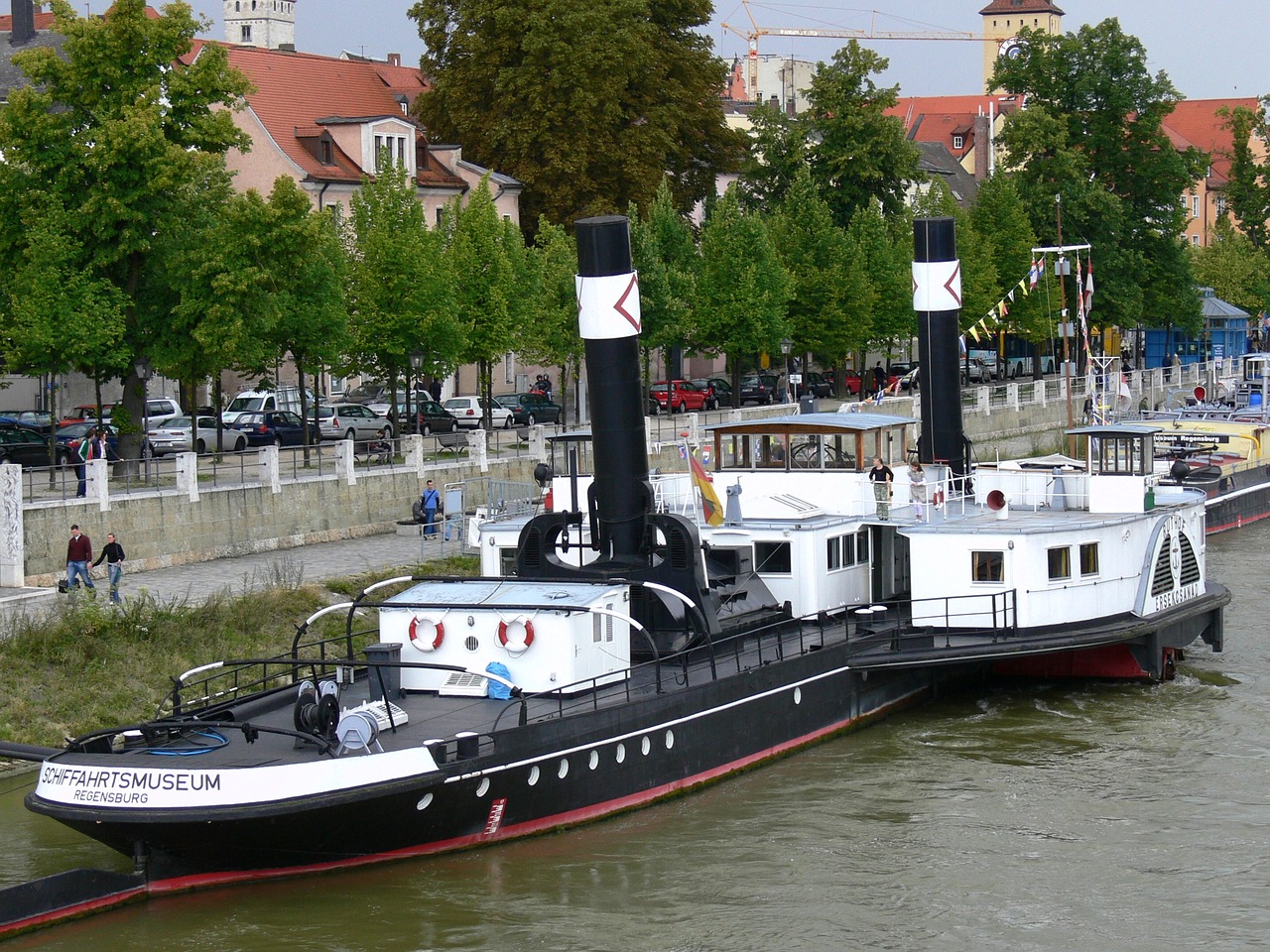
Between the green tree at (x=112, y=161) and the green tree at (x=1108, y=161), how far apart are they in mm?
41289

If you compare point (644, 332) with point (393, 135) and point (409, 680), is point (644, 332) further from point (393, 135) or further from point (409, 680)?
point (409, 680)

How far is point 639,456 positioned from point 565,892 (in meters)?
5.93

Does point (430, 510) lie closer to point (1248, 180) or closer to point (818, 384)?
point (818, 384)

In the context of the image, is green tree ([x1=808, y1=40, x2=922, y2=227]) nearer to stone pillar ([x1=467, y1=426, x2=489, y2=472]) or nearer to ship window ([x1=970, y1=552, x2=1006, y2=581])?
stone pillar ([x1=467, y1=426, x2=489, y2=472])

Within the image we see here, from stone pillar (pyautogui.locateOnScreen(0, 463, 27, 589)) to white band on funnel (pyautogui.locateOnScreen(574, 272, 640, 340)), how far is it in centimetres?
1164

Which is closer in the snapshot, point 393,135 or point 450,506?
point 450,506

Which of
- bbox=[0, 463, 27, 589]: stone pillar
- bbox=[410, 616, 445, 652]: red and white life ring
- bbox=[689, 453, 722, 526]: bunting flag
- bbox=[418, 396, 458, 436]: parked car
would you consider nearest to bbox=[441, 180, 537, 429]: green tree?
bbox=[418, 396, 458, 436]: parked car

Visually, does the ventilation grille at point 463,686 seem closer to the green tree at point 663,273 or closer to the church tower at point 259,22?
the green tree at point 663,273

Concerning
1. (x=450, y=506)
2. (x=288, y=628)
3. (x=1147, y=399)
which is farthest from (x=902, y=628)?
(x=1147, y=399)

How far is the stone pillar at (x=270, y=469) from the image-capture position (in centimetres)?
3362

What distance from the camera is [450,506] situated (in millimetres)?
36719

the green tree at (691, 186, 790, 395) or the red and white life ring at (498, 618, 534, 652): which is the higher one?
the green tree at (691, 186, 790, 395)

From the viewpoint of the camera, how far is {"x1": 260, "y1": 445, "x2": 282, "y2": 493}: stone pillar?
110 ft

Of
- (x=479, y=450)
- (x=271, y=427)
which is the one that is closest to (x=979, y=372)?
(x=271, y=427)
